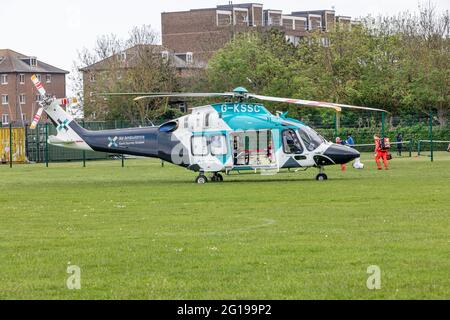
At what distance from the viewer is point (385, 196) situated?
26734 mm

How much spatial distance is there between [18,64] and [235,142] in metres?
99.6

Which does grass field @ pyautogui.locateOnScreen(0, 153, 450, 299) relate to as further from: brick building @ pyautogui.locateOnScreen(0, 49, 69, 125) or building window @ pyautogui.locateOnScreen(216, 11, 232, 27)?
building window @ pyautogui.locateOnScreen(216, 11, 232, 27)

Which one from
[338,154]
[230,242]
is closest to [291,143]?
[338,154]

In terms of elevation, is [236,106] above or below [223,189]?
above

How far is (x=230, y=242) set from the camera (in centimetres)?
1700

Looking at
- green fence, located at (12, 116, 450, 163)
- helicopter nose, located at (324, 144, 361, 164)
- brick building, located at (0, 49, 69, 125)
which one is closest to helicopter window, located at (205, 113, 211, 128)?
helicopter nose, located at (324, 144, 361, 164)

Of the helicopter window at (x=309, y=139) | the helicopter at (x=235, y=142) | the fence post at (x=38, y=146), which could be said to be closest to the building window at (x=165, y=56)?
the fence post at (x=38, y=146)

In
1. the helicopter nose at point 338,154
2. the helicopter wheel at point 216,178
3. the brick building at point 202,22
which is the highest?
the brick building at point 202,22

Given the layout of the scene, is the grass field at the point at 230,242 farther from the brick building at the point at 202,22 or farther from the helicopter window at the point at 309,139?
the brick building at the point at 202,22

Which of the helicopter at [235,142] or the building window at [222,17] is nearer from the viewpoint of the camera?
the helicopter at [235,142]

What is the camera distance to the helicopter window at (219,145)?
119 ft

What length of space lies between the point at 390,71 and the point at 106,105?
25190 millimetres

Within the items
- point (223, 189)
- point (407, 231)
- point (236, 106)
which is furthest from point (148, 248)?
point (236, 106)

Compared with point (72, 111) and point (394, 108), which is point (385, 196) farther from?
point (72, 111)
